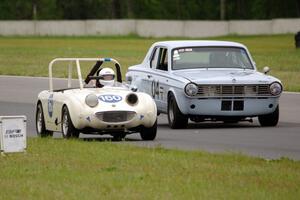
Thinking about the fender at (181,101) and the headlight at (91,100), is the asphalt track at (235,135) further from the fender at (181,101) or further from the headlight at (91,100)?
the headlight at (91,100)

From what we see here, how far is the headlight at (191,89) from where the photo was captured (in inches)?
723

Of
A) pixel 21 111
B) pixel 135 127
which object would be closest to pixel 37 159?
pixel 135 127

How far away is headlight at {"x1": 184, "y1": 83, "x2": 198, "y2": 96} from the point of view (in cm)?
1838

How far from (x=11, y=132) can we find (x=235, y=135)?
5126mm

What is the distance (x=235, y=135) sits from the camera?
17.4m

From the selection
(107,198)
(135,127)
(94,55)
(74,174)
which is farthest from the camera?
(94,55)

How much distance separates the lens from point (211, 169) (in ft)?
38.8

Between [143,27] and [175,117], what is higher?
[175,117]

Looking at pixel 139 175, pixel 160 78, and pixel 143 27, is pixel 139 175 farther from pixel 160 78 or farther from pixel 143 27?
pixel 143 27

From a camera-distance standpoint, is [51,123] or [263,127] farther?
[263,127]

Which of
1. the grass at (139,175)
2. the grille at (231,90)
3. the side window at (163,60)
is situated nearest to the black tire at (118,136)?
the grass at (139,175)

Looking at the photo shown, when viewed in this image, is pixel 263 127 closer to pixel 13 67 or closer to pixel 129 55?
pixel 13 67

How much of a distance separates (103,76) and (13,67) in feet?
74.5

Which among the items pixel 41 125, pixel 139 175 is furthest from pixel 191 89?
pixel 139 175
